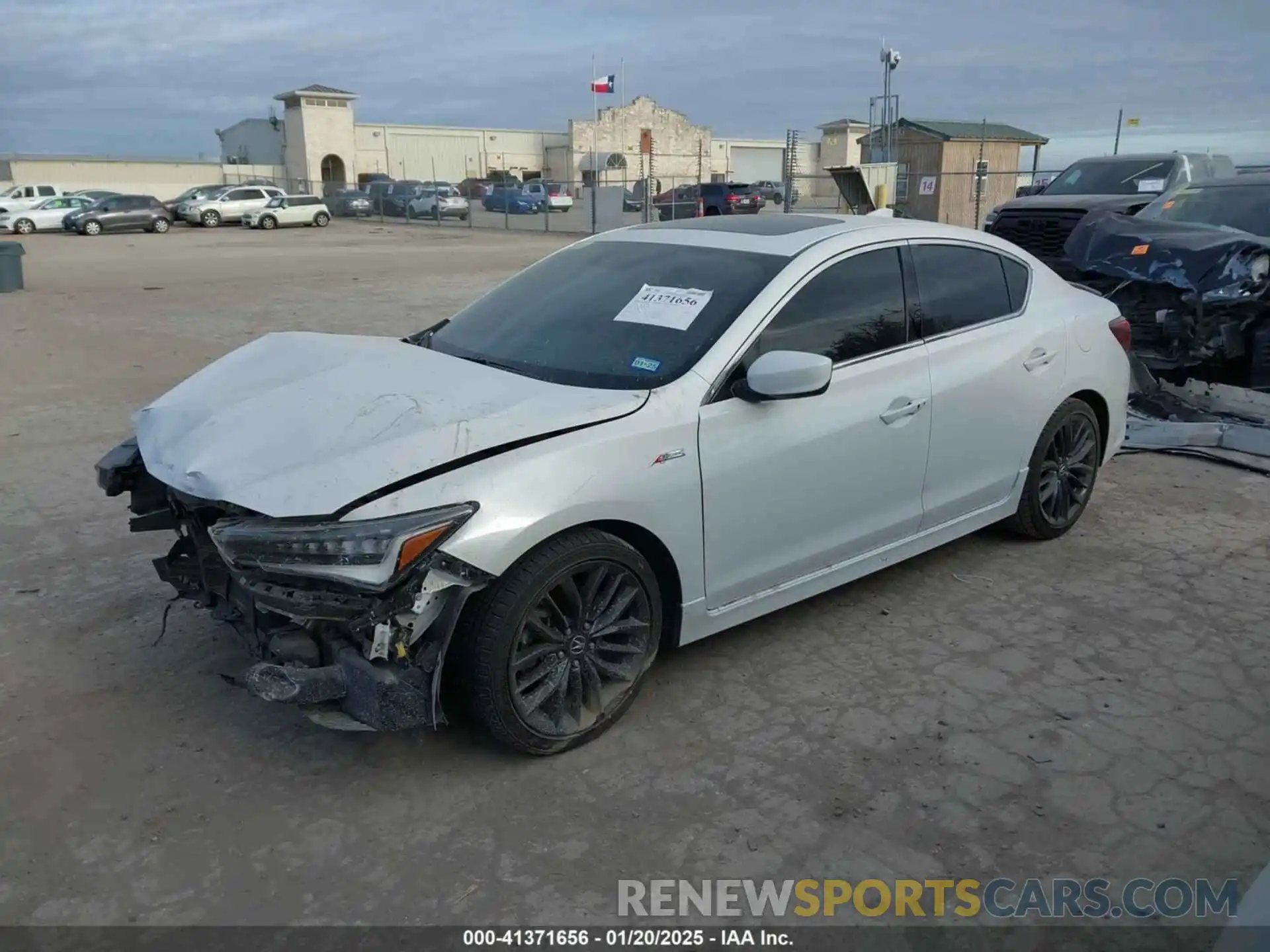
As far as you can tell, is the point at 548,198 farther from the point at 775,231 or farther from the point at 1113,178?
the point at 775,231

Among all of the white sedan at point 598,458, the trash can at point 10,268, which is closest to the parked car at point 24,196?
the trash can at point 10,268

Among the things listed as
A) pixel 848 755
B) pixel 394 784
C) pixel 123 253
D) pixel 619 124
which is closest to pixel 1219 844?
pixel 848 755

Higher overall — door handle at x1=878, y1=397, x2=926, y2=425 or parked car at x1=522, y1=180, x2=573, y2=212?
parked car at x1=522, y1=180, x2=573, y2=212

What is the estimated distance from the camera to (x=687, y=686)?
12.9ft

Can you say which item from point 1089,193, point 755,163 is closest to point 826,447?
point 1089,193

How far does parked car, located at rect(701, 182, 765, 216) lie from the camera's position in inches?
1324

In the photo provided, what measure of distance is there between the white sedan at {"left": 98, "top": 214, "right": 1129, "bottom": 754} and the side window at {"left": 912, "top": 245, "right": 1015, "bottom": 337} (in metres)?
0.02

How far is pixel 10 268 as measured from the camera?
16.7 m

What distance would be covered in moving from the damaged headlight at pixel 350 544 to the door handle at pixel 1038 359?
295 cm

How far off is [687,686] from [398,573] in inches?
56.1

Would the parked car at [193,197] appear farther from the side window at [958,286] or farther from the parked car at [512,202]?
the side window at [958,286]

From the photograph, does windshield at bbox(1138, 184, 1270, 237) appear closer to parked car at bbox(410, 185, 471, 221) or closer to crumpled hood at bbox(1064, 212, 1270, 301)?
crumpled hood at bbox(1064, 212, 1270, 301)

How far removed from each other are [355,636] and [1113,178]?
1411 cm

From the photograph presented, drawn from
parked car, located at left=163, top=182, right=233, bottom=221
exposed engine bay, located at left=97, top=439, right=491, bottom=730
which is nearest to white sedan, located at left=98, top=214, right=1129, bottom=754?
exposed engine bay, located at left=97, top=439, right=491, bottom=730
